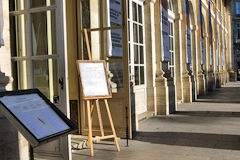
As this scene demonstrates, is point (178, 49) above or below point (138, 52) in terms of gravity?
above

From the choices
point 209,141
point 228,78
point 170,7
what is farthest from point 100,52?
point 228,78

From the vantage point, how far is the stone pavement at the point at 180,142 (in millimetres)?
4250

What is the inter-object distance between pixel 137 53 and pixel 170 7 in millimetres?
3471

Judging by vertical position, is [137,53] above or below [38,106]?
above

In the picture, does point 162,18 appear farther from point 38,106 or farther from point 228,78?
→ point 228,78

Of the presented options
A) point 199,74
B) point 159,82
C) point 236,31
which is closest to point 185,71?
point 199,74

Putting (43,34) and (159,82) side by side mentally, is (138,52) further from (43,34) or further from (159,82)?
(43,34)

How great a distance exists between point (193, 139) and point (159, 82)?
2.89m

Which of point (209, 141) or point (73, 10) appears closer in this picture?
point (209, 141)

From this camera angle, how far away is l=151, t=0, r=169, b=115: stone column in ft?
25.9

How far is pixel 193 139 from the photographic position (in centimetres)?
520

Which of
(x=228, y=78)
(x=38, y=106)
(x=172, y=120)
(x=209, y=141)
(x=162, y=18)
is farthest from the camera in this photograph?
(x=228, y=78)

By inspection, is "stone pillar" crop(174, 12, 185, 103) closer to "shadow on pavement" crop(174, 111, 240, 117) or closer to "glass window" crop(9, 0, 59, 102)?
"shadow on pavement" crop(174, 111, 240, 117)

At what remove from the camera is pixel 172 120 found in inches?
282
